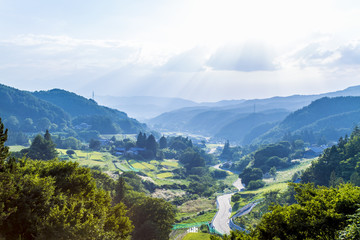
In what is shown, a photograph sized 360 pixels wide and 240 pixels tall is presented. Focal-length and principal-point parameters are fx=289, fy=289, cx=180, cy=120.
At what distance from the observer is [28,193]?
20.4 metres

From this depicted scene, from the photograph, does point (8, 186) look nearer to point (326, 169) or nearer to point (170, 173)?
point (326, 169)

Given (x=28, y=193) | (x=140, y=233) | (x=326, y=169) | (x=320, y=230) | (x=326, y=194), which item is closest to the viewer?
(x=320, y=230)

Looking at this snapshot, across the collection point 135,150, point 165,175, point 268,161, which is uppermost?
point 135,150

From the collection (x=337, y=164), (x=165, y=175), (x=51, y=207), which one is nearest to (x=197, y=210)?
(x=337, y=164)

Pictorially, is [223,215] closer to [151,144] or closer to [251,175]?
[251,175]

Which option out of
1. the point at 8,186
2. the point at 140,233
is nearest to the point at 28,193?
the point at 8,186

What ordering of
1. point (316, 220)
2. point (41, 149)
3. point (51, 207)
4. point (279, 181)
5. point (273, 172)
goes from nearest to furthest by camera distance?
point (316, 220) < point (51, 207) < point (41, 149) < point (279, 181) < point (273, 172)

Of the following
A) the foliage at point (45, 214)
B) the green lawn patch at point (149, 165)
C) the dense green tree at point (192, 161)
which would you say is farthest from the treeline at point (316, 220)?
the dense green tree at point (192, 161)

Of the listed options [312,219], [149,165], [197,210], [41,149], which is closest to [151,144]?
[149,165]

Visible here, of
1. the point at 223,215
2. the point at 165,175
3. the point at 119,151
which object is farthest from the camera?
the point at 119,151

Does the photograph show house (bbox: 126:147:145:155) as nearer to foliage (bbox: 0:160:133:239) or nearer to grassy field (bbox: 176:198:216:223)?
grassy field (bbox: 176:198:216:223)

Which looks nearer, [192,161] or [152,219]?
[152,219]

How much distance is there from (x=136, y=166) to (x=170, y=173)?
611 inches

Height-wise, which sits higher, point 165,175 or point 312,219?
point 312,219
